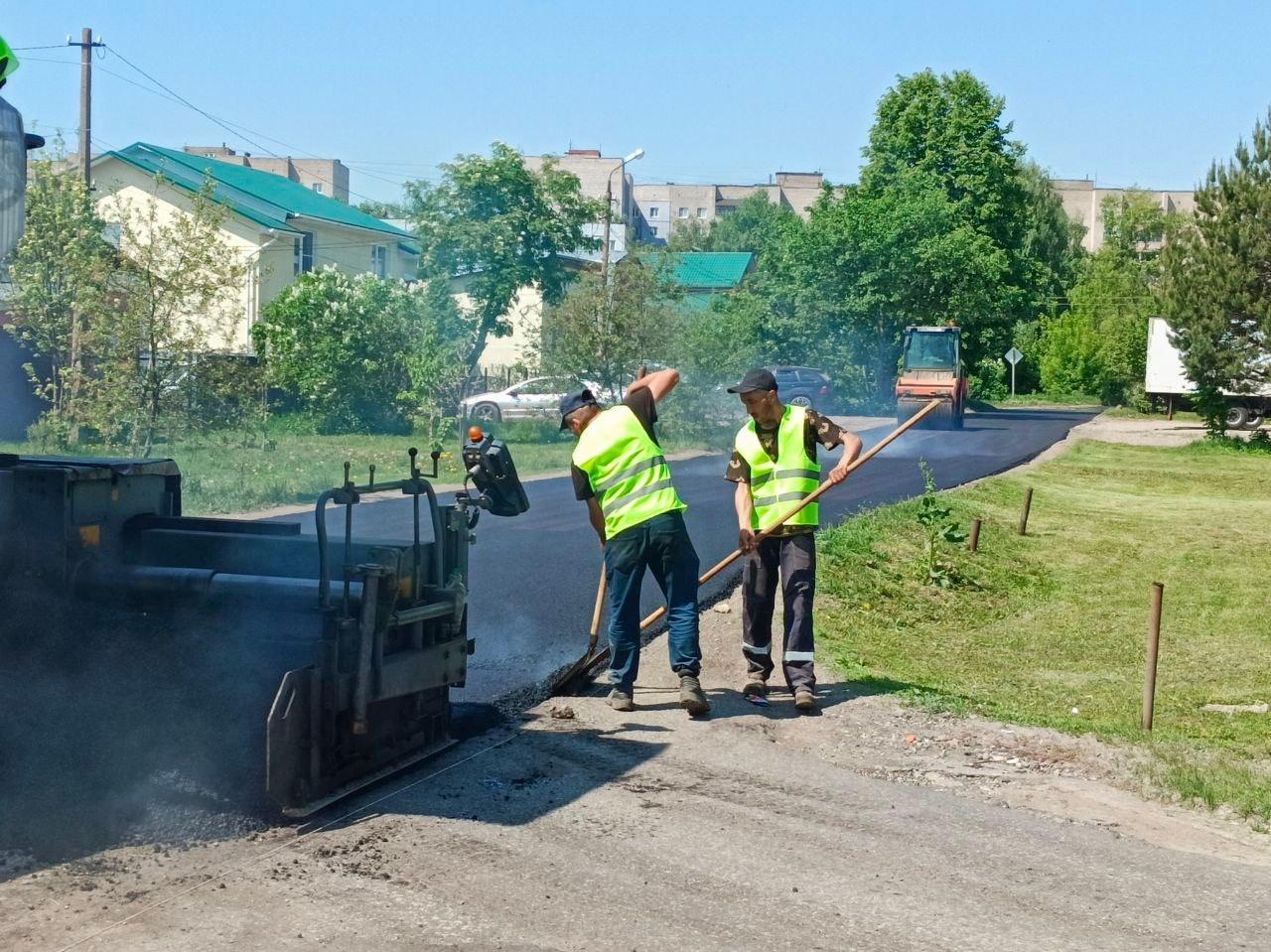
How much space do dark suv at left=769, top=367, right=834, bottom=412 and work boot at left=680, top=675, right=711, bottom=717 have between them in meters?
37.5

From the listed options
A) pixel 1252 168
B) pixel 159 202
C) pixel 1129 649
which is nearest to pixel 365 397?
pixel 159 202

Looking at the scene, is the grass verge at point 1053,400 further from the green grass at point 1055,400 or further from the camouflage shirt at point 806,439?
the camouflage shirt at point 806,439

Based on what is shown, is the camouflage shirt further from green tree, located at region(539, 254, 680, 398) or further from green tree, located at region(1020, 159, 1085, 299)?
green tree, located at region(1020, 159, 1085, 299)

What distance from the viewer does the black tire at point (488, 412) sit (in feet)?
122

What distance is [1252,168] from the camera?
3403cm

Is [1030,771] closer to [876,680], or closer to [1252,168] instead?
[876,680]

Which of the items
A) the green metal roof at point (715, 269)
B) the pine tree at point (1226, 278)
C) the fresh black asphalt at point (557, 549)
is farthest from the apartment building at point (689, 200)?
the fresh black asphalt at point (557, 549)

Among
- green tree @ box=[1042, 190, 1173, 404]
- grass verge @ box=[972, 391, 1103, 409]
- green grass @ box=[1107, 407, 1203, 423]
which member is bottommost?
green grass @ box=[1107, 407, 1203, 423]

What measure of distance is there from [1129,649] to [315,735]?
25.3ft

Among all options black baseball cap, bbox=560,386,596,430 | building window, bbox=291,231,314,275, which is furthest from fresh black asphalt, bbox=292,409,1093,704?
building window, bbox=291,231,314,275

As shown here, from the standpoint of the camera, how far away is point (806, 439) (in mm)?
7773

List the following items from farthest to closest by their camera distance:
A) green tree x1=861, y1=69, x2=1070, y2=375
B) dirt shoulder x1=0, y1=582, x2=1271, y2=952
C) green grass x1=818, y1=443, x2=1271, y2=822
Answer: green tree x1=861, y1=69, x2=1070, y2=375
green grass x1=818, y1=443, x2=1271, y2=822
dirt shoulder x1=0, y1=582, x2=1271, y2=952

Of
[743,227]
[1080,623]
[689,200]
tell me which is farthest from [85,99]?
[689,200]

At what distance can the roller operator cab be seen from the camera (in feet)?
123
